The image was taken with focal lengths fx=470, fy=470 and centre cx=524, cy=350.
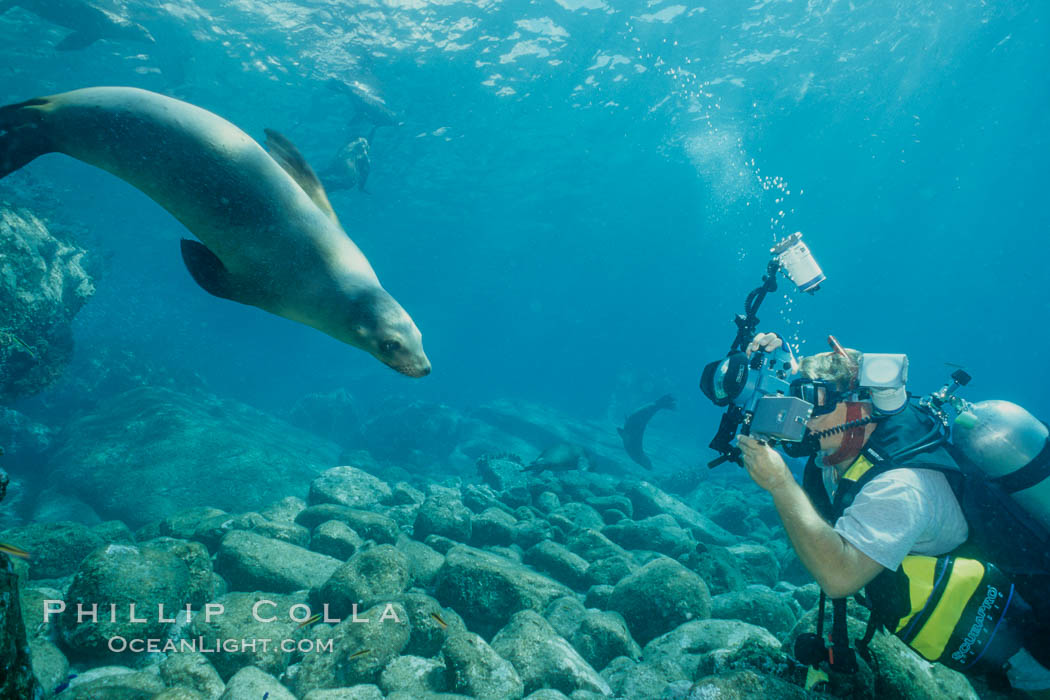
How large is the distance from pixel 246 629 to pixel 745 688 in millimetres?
3580

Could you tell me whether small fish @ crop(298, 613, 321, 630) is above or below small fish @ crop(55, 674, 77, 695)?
above

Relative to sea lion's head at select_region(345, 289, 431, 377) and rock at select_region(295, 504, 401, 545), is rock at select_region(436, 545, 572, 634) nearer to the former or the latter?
rock at select_region(295, 504, 401, 545)

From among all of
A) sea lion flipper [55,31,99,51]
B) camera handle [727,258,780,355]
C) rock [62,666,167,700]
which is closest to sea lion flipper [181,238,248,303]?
rock [62,666,167,700]

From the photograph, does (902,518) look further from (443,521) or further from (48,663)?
(443,521)

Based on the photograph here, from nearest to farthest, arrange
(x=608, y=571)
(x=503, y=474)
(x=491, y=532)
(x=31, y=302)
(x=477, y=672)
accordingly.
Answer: (x=477, y=672)
(x=608, y=571)
(x=491, y=532)
(x=31, y=302)
(x=503, y=474)

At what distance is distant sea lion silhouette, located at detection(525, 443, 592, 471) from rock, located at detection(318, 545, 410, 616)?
9773 millimetres

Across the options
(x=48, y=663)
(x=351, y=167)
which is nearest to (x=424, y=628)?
(x=48, y=663)

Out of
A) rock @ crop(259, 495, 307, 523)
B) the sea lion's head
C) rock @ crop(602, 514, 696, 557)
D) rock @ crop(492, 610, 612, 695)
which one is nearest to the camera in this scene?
the sea lion's head

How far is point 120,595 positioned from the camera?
356cm

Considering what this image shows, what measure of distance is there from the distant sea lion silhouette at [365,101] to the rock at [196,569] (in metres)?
19.4

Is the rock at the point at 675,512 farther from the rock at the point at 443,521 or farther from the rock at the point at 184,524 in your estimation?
the rock at the point at 184,524

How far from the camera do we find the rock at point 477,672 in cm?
326

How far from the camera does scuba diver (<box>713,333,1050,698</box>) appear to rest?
210 cm

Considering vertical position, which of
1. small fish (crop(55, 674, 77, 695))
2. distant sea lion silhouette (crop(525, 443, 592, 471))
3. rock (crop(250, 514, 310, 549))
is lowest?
small fish (crop(55, 674, 77, 695))
